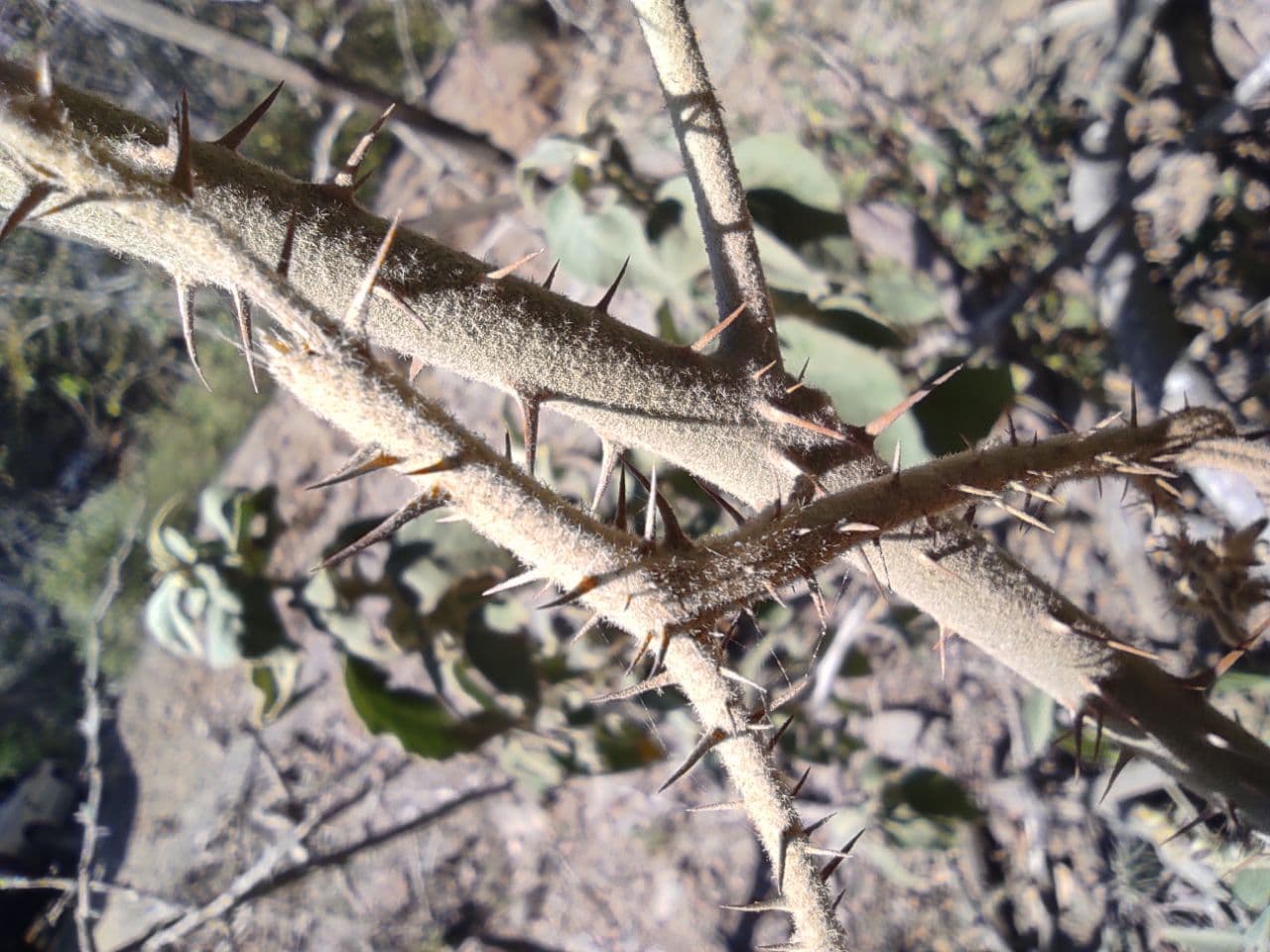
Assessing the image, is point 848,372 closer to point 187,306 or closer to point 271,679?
point 187,306

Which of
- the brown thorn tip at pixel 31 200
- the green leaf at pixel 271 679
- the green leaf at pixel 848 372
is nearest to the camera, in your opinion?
the brown thorn tip at pixel 31 200

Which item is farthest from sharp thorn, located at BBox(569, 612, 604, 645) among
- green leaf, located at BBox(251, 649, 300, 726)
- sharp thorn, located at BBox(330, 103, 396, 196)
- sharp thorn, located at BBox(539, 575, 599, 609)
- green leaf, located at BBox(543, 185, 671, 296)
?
green leaf, located at BBox(251, 649, 300, 726)

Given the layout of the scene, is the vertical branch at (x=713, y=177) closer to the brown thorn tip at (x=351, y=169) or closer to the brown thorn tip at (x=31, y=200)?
the brown thorn tip at (x=351, y=169)

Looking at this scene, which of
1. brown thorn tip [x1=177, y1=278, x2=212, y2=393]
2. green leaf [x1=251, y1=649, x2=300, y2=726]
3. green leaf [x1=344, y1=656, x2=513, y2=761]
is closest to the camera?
brown thorn tip [x1=177, y1=278, x2=212, y2=393]

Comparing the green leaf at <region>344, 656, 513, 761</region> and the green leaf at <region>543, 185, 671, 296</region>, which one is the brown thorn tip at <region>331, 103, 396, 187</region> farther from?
the green leaf at <region>344, 656, 513, 761</region>

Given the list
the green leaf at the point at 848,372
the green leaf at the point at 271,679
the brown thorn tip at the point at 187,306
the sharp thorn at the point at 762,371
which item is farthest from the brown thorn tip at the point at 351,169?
the green leaf at the point at 271,679

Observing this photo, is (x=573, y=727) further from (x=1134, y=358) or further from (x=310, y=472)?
(x=310, y=472)

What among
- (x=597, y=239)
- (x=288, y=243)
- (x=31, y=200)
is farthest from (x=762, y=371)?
(x=597, y=239)

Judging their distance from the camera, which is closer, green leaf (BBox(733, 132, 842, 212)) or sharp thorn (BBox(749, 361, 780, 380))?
sharp thorn (BBox(749, 361, 780, 380))
